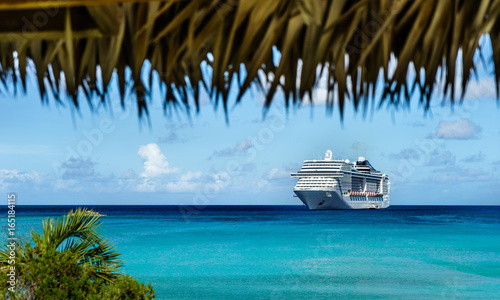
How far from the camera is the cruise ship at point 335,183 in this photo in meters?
43.2

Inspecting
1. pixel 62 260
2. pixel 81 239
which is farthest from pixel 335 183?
pixel 62 260

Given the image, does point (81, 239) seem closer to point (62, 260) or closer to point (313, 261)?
point (62, 260)

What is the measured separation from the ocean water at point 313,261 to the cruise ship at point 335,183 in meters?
3.83

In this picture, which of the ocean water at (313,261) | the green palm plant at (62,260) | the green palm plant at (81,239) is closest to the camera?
the green palm plant at (62,260)

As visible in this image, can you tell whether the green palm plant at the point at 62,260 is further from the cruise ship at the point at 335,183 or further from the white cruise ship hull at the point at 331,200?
the white cruise ship hull at the point at 331,200

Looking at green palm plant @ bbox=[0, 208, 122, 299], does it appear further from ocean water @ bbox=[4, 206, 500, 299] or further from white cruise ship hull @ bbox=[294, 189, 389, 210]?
white cruise ship hull @ bbox=[294, 189, 389, 210]

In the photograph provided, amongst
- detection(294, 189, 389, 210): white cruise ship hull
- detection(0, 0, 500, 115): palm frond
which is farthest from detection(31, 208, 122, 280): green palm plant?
detection(294, 189, 389, 210): white cruise ship hull

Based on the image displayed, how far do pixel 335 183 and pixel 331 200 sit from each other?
211cm

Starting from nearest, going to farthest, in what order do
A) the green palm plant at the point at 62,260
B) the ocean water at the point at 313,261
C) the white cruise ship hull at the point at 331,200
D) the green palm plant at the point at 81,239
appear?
the green palm plant at the point at 62,260, the green palm plant at the point at 81,239, the ocean water at the point at 313,261, the white cruise ship hull at the point at 331,200

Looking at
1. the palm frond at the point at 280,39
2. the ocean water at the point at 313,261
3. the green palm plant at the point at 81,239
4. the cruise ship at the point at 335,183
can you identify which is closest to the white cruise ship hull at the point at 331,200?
the cruise ship at the point at 335,183

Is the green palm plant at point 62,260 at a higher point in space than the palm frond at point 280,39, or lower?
lower

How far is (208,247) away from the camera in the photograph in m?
29.0

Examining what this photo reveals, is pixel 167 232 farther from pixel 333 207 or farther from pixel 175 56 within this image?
pixel 175 56

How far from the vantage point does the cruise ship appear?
43.2 m
